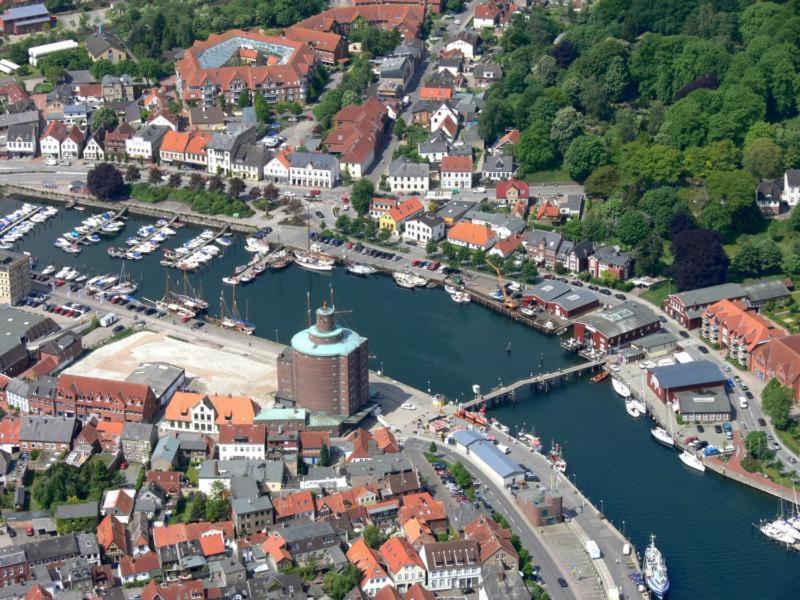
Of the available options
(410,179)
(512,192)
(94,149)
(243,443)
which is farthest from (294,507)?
(94,149)

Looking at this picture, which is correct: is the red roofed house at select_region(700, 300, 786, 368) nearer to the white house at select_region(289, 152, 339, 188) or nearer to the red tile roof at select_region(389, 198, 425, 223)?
the red tile roof at select_region(389, 198, 425, 223)

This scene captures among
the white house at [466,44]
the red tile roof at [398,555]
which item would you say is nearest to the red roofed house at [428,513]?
the red tile roof at [398,555]

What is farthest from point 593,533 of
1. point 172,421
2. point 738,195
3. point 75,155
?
point 75,155

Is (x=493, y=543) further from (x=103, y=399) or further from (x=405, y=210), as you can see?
(x=405, y=210)

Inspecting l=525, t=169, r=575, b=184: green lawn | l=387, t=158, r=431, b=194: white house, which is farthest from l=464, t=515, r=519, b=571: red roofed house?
l=525, t=169, r=575, b=184: green lawn

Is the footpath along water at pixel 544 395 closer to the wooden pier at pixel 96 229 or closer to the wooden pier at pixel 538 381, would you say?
the wooden pier at pixel 538 381

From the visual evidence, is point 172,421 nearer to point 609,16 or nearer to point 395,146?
point 395,146
